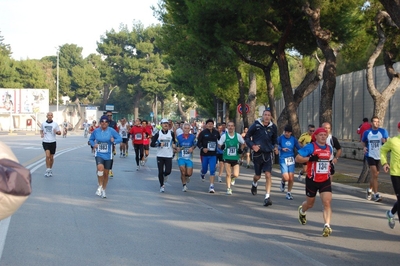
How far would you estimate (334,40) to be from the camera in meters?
21.7

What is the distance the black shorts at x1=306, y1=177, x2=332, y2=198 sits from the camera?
9008mm

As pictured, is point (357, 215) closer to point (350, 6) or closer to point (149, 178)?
point (149, 178)

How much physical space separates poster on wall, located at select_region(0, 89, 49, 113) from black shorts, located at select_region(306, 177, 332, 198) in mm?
74206

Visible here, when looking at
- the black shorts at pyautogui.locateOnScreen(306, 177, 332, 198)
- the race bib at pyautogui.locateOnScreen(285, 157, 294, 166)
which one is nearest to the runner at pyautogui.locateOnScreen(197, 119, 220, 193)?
the race bib at pyautogui.locateOnScreen(285, 157, 294, 166)

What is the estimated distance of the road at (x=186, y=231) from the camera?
23.6 ft

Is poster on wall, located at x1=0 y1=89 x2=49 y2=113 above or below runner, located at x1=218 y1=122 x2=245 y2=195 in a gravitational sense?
above

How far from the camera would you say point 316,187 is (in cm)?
912

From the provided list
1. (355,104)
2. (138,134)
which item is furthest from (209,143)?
(355,104)

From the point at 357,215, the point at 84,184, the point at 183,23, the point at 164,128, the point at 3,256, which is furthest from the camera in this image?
the point at 183,23

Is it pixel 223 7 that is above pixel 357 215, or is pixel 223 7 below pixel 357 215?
above

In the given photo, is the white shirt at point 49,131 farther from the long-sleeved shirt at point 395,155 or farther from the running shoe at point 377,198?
the long-sleeved shirt at point 395,155

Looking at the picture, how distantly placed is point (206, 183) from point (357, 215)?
6520 mm

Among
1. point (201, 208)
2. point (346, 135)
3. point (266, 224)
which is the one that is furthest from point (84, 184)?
point (346, 135)

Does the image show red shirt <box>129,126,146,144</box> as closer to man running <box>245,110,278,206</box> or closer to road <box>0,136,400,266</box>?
road <box>0,136,400,266</box>
